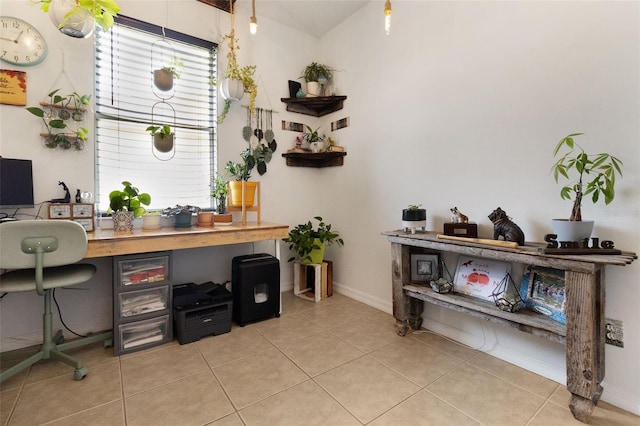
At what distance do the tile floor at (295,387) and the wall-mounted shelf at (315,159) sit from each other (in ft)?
6.23

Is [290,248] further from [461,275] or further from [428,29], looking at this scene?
[428,29]

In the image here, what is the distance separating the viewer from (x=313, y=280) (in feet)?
10.7

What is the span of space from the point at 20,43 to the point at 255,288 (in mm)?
2515

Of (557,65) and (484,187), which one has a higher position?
(557,65)

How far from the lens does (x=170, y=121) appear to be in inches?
107

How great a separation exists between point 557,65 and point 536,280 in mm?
1305

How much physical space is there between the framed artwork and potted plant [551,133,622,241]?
469 millimetres

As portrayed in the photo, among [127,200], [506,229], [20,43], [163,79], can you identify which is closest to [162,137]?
[163,79]

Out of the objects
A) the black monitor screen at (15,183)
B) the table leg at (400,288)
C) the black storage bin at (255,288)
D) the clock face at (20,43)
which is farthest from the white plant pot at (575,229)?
the clock face at (20,43)

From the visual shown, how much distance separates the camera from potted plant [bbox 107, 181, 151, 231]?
2.16 meters

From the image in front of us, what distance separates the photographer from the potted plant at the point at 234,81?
8.94 feet

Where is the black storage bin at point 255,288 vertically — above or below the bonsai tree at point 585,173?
below

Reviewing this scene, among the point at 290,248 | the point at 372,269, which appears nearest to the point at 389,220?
the point at 372,269

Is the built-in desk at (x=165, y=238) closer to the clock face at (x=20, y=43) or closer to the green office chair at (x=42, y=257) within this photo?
the green office chair at (x=42, y=257)
